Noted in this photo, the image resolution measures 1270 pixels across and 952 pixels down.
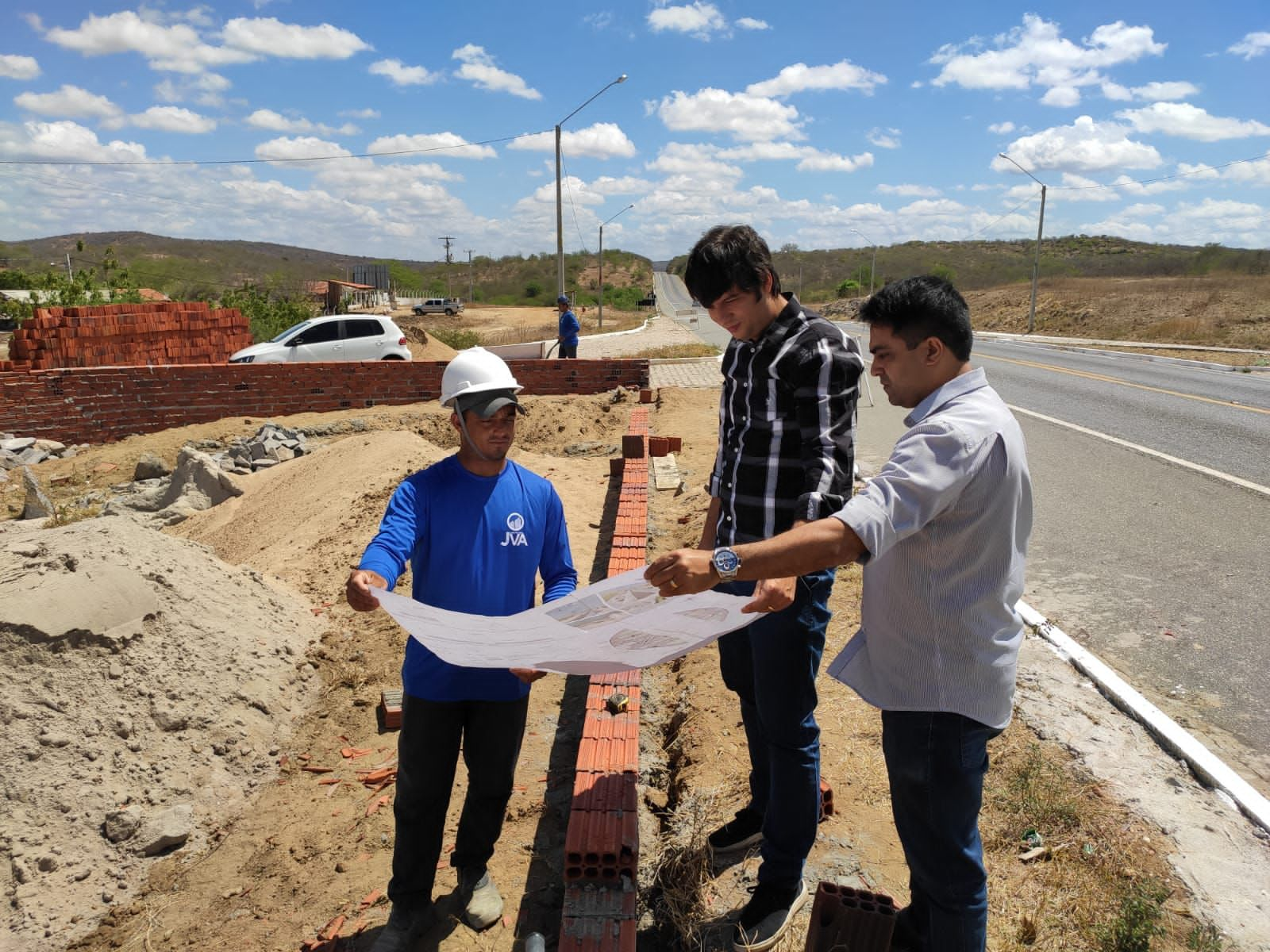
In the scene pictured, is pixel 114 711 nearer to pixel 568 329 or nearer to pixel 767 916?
pixel 767 916

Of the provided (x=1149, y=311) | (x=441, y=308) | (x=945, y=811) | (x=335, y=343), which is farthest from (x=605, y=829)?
(x=441, y=308)

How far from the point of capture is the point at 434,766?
8.70 ft

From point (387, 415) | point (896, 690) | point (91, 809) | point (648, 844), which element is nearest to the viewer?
point (896, 690)

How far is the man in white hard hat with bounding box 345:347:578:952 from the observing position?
8.26 feet

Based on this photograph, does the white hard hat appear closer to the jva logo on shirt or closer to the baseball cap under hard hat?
the baseball cap under hard hat

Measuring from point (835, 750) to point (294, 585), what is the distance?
13.9ft

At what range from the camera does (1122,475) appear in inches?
342

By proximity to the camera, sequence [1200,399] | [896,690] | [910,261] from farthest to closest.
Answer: [910,261]
[1200,399]
[896,690]

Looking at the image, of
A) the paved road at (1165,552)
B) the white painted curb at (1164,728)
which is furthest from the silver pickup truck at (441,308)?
the white painted curb at (1164,728)

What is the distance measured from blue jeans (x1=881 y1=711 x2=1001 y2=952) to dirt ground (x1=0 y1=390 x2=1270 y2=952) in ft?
2.11

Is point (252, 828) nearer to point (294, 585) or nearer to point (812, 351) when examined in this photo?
point (294, 585)

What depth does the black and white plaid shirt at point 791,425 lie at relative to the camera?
7.64ft

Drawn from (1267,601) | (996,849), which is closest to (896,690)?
(996,849)

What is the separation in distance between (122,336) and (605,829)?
624 inches
